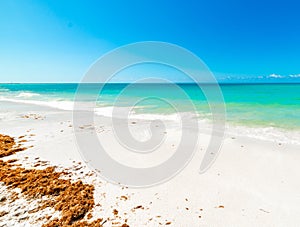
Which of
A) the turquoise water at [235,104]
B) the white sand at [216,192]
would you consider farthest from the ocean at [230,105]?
the white sand at [216,192]

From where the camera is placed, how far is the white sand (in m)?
2.90

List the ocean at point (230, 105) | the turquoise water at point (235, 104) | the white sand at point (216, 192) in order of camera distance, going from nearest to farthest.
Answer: the white sand at point (216, 192), the ocean at point (230, 105), the turquoise water at point (235, 104)

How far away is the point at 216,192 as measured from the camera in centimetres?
359

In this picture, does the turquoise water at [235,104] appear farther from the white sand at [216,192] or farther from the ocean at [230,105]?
the white sand at [216,192]

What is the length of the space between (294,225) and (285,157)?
9.84 ft

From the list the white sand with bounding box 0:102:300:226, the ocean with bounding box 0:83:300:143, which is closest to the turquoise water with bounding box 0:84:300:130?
the ocean with bounding box 0:83:300:143

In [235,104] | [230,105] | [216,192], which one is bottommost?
[216,192]

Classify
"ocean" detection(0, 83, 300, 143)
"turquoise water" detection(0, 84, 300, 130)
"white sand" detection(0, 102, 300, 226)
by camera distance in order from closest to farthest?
1. "white sand" detection(0, 102, 300, 226)
2. "ocean" detection(0, 83, 300, 143)
3. "turquoise water" detection(0, 84, 300, 130)

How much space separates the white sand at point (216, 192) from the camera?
A: 2.90 meters

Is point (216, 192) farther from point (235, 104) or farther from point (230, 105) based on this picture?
point (235, 104)

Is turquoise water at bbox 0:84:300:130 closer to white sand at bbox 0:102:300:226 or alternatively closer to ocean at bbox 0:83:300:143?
ocean at bbox 0:83:300:143

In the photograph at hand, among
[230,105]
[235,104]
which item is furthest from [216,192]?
[235,104]

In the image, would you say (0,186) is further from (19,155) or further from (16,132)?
(16,132)

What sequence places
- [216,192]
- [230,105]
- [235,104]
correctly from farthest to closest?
[235,104] < [230,105] < [216,192]
